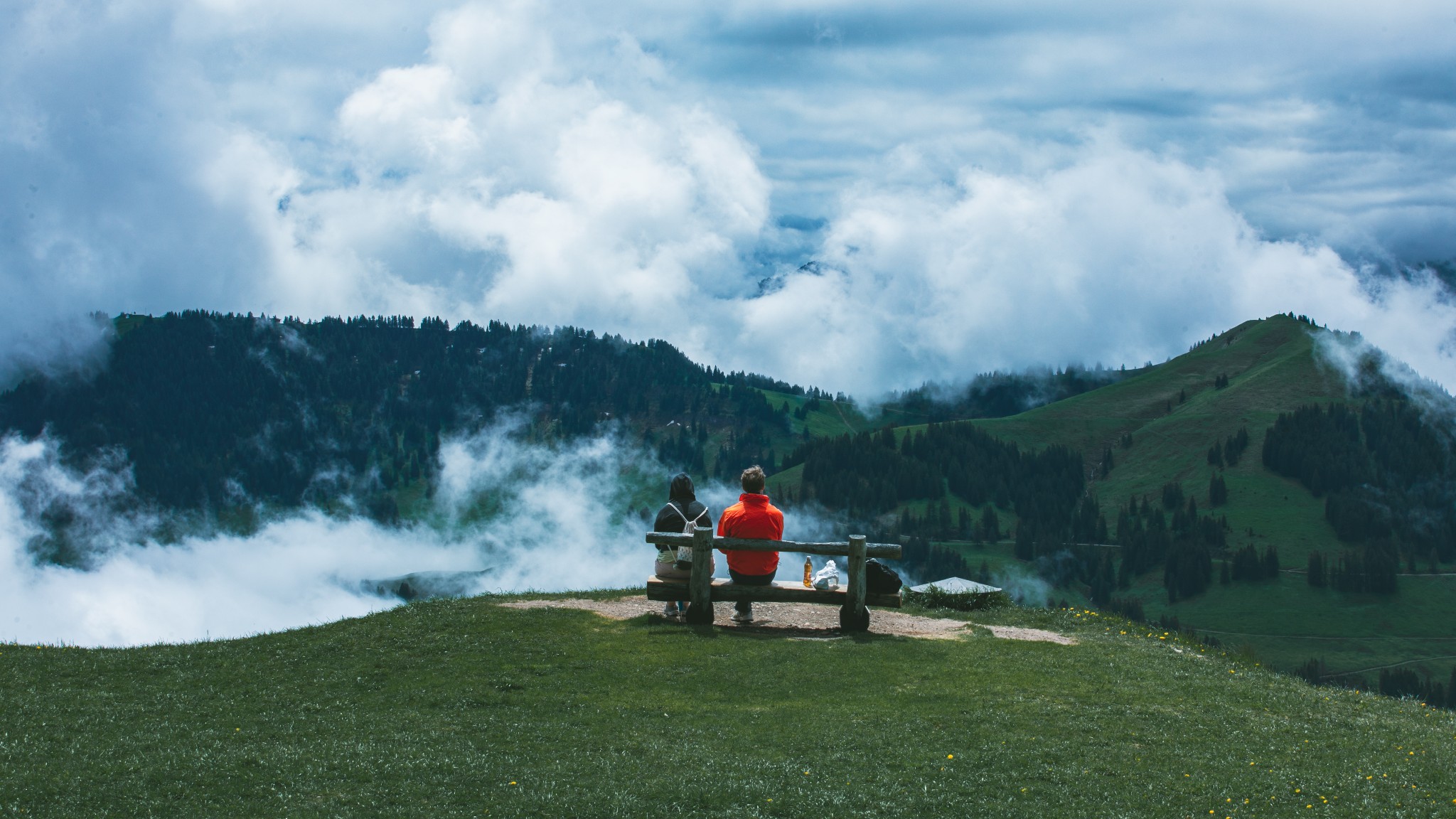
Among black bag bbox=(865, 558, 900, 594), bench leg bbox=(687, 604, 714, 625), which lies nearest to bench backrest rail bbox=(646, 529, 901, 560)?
black bag bbox=(865, 558, 900, 594)

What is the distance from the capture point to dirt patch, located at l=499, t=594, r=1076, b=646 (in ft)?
83.0

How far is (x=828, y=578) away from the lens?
2584 cm

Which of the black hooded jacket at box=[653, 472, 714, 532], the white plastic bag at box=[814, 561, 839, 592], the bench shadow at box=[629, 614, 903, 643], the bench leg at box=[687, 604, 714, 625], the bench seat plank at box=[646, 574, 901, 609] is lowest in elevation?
the bench shadow at box=[629, 614, 903, 643]

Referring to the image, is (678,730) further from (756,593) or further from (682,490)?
(682,490)

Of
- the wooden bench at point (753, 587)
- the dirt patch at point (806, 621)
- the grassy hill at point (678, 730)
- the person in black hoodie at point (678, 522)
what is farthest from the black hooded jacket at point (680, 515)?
the grassy hill at point (678, 730)

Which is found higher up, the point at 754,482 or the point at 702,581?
the point at 754,482

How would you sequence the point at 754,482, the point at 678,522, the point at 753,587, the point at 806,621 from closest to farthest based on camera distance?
1. the point at 754,482
2. the point at 753,587
3. the point at 678,522
4. the point at 806,621

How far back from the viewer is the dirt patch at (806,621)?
25.3 meters

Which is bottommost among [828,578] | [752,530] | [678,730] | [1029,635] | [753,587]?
[678,730]

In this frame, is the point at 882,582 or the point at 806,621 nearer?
the point at 882,582

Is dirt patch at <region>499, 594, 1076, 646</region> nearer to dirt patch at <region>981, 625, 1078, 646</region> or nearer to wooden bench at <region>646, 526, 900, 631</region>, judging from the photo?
dirt patch at <region>981, 625, 1078, 646</region>

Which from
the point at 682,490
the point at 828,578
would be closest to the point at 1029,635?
the point at 828,578

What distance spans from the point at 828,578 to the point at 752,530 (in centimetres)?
234

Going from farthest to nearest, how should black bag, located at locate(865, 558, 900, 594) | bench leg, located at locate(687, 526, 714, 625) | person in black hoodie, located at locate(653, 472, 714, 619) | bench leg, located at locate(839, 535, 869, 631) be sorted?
black bag, located at locate(865, 558, 900, 594), person in black hoodie, located at locate(653, 472, 714, 619), bench leg, located at locate(687, 526, 714, 625), bench leg, located at locate(839, 535, 869, 631)
